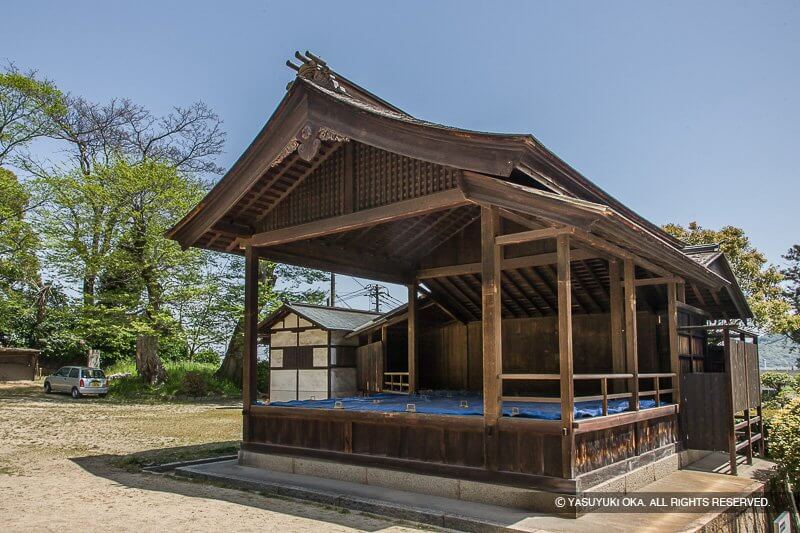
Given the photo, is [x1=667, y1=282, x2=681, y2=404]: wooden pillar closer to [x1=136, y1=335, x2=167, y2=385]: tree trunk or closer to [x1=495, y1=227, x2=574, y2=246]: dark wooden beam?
[x1=495, y1=227, x2=574, y2=246]: dark wooden beam

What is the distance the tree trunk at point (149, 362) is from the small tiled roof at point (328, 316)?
24.2 ft

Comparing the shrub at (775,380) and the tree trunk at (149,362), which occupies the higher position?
the tree trunk at (149,362)

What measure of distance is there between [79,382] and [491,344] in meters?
24.7

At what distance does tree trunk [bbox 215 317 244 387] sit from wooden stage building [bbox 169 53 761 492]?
18450 millimetres

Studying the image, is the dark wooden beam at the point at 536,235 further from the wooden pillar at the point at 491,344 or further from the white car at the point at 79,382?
the white car at the point at 79,382

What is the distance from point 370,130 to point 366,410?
3.96m

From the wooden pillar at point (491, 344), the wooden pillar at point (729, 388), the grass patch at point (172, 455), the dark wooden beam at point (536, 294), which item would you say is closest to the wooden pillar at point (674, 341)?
the wooden pillar at point (729, 388)

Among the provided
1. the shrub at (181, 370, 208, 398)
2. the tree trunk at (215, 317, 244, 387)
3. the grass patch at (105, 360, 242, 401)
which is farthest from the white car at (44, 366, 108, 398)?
the tree trunk at (215, 317, 244, 387)

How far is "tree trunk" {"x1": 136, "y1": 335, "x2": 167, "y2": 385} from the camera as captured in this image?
28.5 metres

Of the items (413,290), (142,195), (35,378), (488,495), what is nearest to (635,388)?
(488,495)

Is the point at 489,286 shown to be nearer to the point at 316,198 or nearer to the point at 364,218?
the point at 364,218

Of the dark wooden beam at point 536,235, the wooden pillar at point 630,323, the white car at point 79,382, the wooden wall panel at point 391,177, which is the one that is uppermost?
the wooden wall panel at point 391,177

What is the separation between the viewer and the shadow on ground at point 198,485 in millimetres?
6980

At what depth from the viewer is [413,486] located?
309 inches
